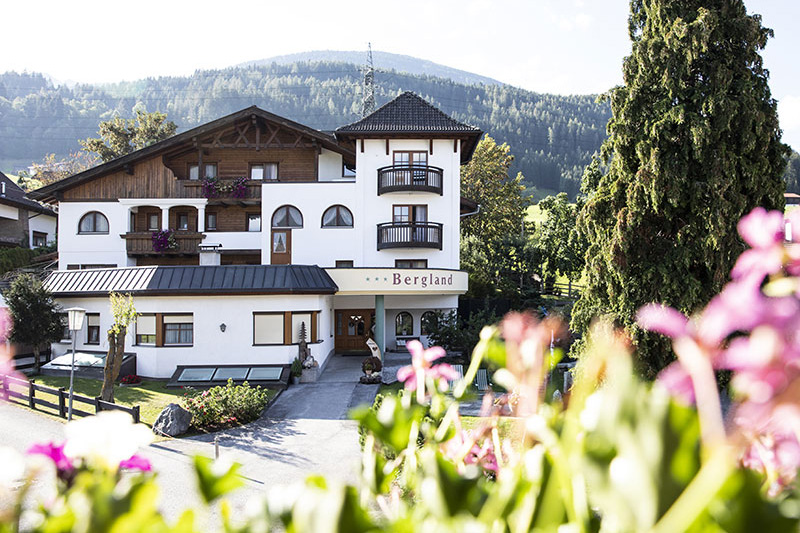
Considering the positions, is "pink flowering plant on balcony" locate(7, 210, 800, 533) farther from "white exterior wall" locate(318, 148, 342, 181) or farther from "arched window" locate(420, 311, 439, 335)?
"white exterior wall" locate(318, 148, 342, 181)

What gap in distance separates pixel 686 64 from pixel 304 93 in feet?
545

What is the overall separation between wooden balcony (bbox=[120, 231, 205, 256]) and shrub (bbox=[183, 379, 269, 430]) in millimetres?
14594

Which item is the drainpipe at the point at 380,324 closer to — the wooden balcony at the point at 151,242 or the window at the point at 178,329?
the window at the point at 178,329

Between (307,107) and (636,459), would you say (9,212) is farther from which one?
(307,107)

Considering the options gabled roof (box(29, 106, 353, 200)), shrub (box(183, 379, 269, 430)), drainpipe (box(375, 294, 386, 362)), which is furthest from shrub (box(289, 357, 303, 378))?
gabled roof (box(29, 106, 353, 200))

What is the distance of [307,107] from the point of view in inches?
6339

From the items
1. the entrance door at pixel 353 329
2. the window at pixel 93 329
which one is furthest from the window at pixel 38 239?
the entrance door at pixel 353 329

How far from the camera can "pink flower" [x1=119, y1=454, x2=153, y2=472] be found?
4.19ft

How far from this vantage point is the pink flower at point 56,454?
1.23 m

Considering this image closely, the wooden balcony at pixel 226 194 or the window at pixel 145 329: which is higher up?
the wooden balcony at pixel 226 194

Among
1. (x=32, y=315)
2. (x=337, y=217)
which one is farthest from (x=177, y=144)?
(x=32, y=315)

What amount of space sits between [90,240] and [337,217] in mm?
13176

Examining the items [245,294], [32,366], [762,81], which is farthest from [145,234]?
[762,81]

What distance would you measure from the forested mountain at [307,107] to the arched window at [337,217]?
301 ft
